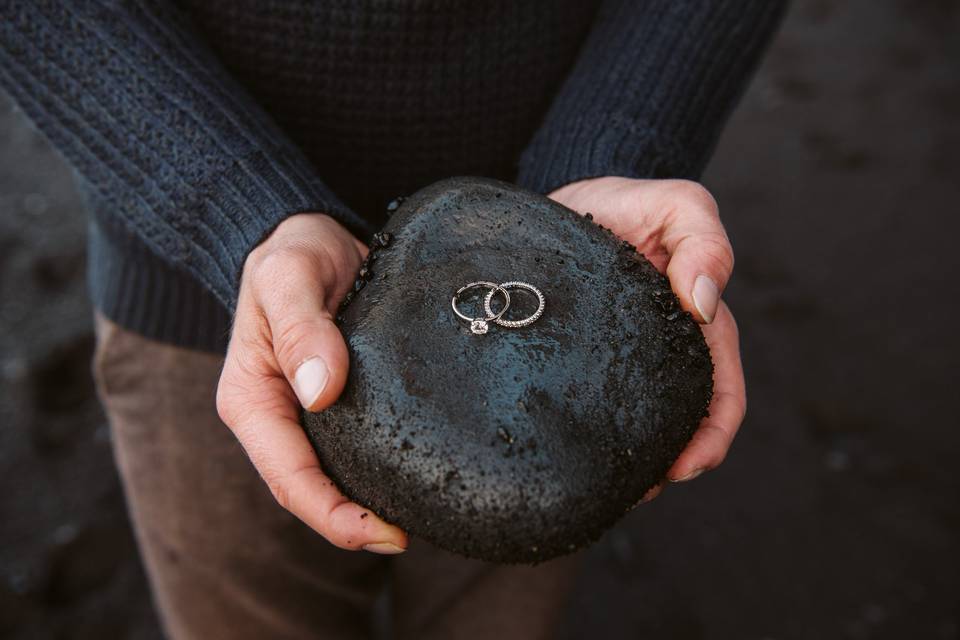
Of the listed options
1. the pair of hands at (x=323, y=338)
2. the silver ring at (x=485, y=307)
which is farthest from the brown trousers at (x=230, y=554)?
the silver ring at (x=485, y=307)

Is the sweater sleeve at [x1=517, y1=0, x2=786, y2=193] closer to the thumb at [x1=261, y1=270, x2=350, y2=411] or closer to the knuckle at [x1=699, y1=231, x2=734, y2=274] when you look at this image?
Result: the knuckle at [x1=699, y1=231, x2=734, y2=274]

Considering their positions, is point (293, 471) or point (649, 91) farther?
point (649, 91)

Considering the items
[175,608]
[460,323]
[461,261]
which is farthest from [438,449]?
[175,608]

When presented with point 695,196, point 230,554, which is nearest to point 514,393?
point 695,196

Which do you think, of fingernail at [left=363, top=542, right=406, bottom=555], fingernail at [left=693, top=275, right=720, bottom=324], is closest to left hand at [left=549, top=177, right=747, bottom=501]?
fingernail at [left=693, top=275, right=720, bottom=324]

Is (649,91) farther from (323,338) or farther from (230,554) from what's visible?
(230,554)

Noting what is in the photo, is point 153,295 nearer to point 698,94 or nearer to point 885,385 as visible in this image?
point 698,94
